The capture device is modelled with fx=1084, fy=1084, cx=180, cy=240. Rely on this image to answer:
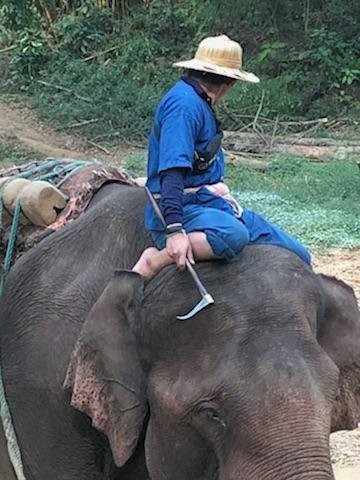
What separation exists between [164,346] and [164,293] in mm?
147

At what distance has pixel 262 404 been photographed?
258 centimetres

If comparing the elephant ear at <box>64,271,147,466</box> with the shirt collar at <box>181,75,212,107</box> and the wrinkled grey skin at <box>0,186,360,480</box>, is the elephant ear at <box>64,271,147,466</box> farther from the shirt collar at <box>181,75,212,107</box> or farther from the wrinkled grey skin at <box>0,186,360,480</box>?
the shirt collar at <box>181,75,212,107</box>

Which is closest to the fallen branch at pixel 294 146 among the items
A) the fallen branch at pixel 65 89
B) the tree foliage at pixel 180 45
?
the tree foliage at pixel 180 45

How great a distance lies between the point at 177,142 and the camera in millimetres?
2967

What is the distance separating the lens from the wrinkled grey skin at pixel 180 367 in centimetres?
259

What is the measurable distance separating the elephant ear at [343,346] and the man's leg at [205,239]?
0.32m

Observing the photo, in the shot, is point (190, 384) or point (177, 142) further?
point (177, 142)

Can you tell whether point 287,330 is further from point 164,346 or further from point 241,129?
point 241,129

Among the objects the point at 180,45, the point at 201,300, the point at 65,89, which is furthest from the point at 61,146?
the point at 201,300

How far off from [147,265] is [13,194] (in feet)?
3.24

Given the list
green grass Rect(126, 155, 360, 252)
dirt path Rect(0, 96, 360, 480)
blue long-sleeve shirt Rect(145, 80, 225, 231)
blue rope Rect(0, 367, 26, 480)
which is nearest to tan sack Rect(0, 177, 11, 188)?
blue rope Rect(0, 367, 26, 480)

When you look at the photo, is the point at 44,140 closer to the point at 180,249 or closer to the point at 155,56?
the point at 155,56

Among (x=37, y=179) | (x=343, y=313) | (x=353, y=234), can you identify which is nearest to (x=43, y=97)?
(x=353, y=234)

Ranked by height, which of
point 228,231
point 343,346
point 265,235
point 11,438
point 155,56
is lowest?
point 155,56
